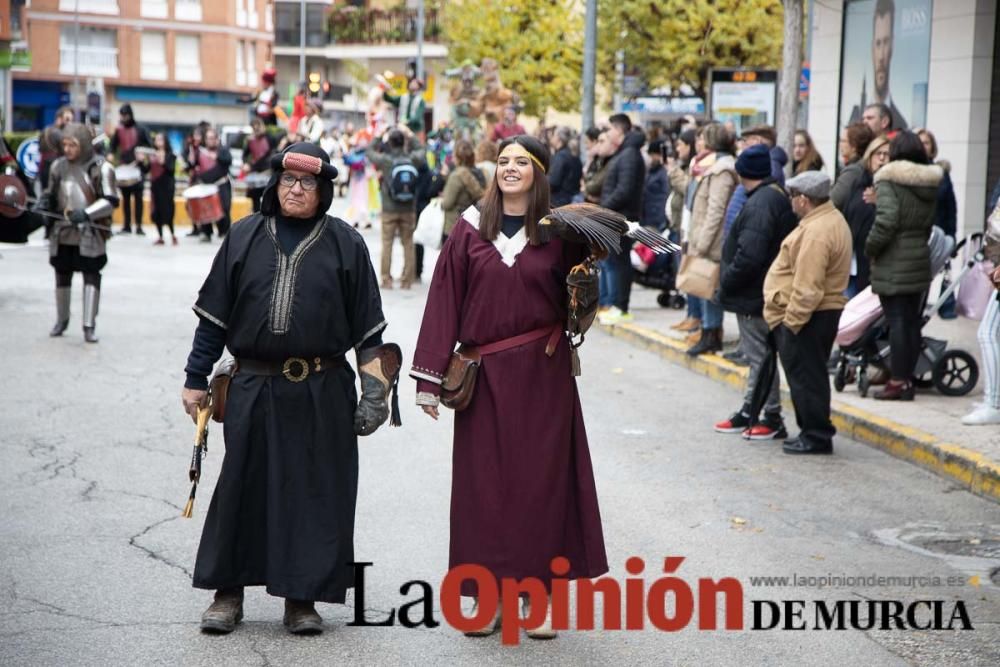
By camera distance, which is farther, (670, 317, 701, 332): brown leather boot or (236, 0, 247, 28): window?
(236, 0, 247, 28): window

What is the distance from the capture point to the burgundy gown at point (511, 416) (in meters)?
6.01

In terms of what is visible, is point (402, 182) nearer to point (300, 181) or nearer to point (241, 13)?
point (300, 181)

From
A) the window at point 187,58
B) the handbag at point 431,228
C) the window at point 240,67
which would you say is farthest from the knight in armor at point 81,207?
the window at point 240,67

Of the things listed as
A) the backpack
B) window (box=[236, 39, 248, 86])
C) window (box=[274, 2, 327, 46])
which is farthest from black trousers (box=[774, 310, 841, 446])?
window (box=[274, 2, 327, 46])

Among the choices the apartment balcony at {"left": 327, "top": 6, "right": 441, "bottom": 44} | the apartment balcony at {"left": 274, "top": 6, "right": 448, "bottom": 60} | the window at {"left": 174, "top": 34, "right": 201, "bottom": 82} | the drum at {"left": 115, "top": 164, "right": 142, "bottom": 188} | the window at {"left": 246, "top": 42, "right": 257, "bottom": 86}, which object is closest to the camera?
the drum at {"left": 115, "top": 164, "right": 142, "bottom": 188}

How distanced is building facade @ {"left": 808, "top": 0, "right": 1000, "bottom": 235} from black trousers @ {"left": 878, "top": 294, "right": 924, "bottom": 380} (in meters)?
5.96

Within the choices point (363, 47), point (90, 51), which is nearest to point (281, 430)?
point (363, 47)

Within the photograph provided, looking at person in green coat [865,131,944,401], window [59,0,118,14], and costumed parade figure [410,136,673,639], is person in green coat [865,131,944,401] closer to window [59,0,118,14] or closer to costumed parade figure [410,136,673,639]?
costumed parade figure [410,136,673,639]

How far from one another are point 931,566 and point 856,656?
1553 mm

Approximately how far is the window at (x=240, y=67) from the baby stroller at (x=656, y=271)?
58582 mm

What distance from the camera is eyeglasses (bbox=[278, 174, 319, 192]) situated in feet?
19.5

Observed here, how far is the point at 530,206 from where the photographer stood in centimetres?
608

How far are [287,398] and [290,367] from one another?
0.13m

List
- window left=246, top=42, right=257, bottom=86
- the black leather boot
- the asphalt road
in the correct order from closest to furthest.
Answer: the asphalt road → the black leather boot → window left=246, top=42, right=257, bottom=86
